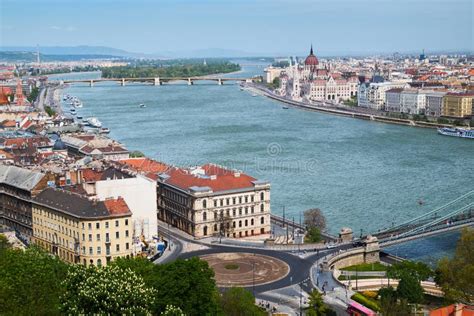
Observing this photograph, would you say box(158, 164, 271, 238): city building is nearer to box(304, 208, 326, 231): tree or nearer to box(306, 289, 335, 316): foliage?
box(304, 208, 326, 231): tree

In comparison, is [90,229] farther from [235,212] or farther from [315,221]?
[315,221]

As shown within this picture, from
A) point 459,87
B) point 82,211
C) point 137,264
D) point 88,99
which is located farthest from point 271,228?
point 88,99

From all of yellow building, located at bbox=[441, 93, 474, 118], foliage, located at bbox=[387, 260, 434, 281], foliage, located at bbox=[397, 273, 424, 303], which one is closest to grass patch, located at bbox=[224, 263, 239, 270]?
foliage, located at bbox=[387, 260, 434, 281]

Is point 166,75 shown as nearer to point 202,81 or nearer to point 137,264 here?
point 202,81

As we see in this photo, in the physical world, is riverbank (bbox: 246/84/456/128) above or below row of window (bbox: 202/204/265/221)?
below

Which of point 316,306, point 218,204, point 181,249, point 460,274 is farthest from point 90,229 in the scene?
point 460,274

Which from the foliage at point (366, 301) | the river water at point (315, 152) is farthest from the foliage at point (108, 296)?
the river water at point (315, 152)
